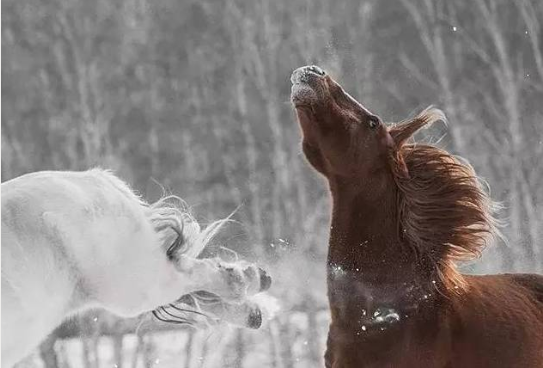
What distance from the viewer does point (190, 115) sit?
398 centimetres

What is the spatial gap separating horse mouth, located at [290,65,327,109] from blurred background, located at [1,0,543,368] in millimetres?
Answer: 2058

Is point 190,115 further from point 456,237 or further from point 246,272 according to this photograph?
point 456,237

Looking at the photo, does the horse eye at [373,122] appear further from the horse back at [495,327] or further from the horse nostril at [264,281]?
the horse nostril at [264,281]

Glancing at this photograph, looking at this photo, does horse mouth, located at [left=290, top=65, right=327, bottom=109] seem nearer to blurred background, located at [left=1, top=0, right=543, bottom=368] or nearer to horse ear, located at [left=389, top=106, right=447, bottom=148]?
horse ear, located at [left=389, top=106, right=447, bottom=148]

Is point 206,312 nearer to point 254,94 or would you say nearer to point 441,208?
point 441,208

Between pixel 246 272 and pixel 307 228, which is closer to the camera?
pixel 246 272

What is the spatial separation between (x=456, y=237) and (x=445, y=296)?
0.32ft

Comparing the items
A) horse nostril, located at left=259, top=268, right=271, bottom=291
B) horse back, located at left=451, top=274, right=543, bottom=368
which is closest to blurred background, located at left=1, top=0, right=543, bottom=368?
horse nostril, located at left=259, top=268, right=271, bottom=291

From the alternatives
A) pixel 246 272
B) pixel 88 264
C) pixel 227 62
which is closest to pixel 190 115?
pixel 227 62

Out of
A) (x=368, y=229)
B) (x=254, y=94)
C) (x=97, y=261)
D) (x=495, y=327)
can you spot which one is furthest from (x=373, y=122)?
(x=254, y=94)

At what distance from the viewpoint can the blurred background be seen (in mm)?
3547

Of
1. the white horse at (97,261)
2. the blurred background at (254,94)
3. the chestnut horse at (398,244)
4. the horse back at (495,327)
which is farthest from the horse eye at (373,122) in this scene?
the blurred background at (254,94)

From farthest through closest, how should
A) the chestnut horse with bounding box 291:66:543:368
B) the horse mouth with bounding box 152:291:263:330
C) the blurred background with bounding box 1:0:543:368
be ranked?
the blurred background with bounding box 1:0:543:368
the horse mouth with bounding box 152:291:263:330
the chestnut horse with bounding box 291:66:543:368

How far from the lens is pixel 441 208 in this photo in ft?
4.10
